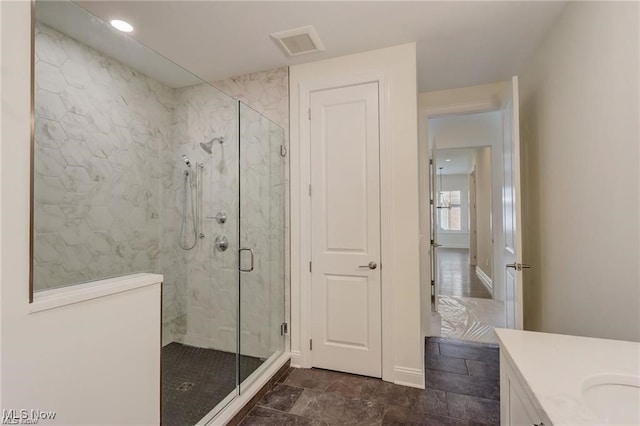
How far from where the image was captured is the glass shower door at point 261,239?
7.77ft

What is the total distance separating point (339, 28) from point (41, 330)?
2.23 metres

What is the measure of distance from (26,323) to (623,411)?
179cm

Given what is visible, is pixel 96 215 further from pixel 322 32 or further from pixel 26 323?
pixel 322 32

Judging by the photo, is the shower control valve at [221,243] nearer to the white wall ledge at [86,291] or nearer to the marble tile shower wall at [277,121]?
the marble tile shower wall at [277,121]

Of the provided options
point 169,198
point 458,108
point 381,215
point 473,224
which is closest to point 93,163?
point 169,198

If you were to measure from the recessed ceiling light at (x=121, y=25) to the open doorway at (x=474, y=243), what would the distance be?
3269 millimetres

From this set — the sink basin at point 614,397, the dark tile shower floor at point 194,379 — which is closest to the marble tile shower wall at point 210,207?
the dark tile shower floor at point 194,379

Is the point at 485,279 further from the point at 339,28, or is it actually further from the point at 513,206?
the point at 339,28

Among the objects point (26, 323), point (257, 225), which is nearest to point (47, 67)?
point (26, 323)

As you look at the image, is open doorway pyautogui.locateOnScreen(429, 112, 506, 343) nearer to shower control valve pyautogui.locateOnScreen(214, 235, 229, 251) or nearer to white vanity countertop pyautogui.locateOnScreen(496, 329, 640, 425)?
white vanity countertop pyautogui.locateOnScreen(496, 329, 640, 425)

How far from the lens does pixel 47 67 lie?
1.33m

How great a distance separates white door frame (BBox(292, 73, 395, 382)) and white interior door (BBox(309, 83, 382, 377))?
0.13ft

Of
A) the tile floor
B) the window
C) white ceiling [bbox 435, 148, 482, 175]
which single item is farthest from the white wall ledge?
the window

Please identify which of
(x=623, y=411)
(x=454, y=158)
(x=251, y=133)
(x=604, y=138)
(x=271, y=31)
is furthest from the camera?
(x=454, y=158)
